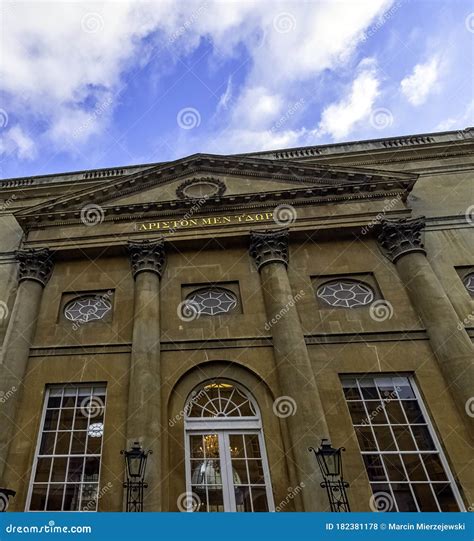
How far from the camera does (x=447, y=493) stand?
32.6 ft

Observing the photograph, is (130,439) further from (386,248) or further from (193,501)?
(386,248)

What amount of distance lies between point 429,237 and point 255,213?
670 centimetres

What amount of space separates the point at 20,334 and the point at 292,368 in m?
8.88

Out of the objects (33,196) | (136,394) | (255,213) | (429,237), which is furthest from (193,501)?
(33,196)

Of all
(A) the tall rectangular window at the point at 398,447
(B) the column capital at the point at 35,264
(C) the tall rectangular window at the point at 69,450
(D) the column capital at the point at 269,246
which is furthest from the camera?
(B) the column capital at the point at 35,264

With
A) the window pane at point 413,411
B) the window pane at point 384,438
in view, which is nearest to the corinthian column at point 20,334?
the window pane at point 384,438

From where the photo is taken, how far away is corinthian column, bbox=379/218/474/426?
11141 mm

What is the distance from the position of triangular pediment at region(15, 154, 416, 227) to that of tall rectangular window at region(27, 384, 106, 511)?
7.27m

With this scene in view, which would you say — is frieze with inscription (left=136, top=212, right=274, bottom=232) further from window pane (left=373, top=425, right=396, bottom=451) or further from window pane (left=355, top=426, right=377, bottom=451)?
window pane (left=373, top=425, right=396, bottom=451)

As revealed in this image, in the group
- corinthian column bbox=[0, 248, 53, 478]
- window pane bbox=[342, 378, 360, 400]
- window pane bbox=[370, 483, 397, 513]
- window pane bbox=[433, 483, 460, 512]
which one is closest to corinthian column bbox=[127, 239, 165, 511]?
corinthian column bbox=[0, 248, 53, 478]

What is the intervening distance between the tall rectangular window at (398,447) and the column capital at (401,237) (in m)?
4.62

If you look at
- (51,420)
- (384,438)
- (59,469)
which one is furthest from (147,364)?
(384,438)

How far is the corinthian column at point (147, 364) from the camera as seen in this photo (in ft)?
33.7

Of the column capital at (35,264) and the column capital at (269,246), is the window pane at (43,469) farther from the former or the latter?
the column capital at (269,246)
